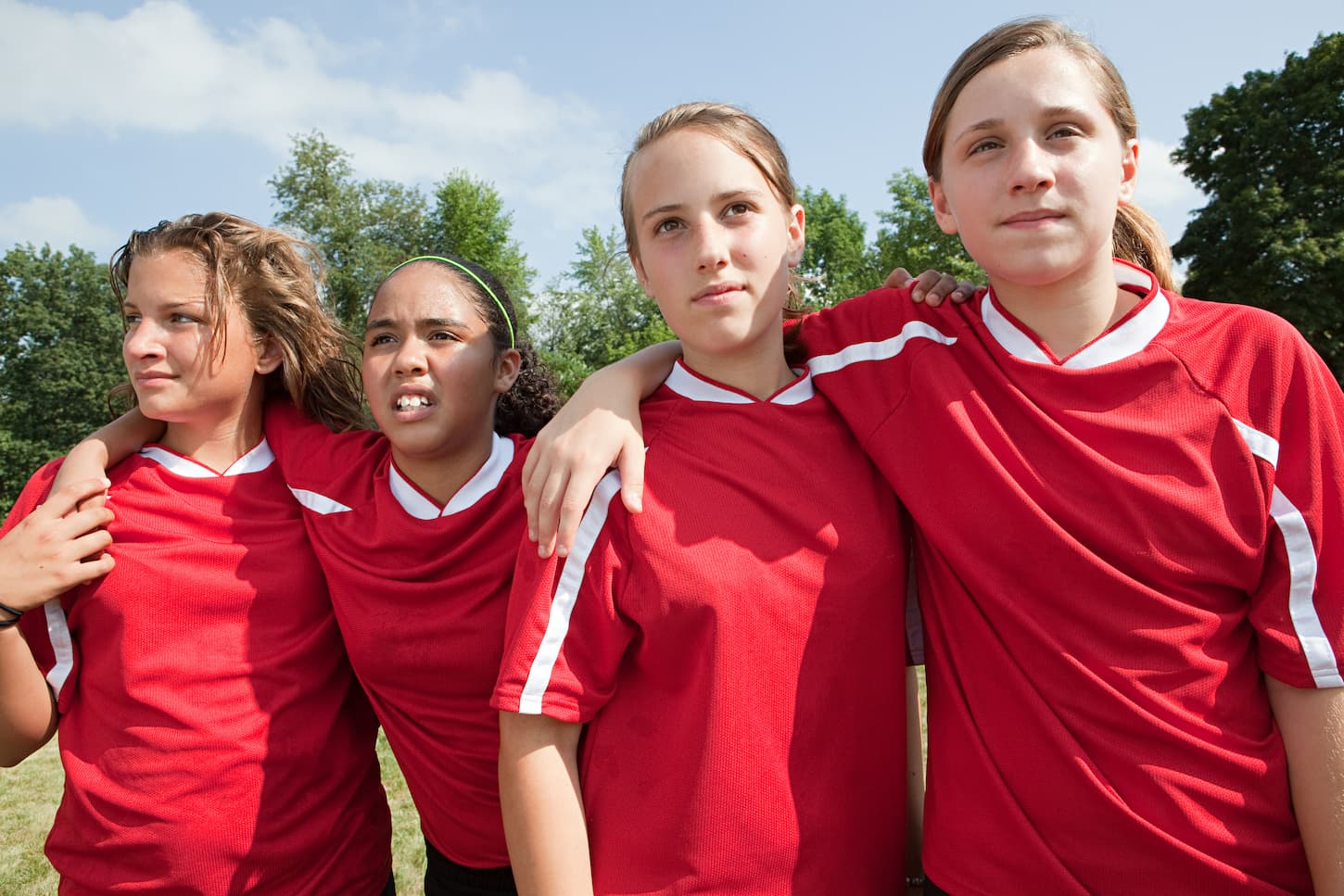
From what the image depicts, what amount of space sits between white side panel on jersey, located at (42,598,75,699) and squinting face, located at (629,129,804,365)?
1.74 metres

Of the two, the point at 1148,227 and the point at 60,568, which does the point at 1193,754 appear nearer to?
the point at 1148,227

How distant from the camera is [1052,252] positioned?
1.69 meters

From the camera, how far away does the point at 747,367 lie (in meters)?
2.00

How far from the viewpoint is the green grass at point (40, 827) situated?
4.38 meters

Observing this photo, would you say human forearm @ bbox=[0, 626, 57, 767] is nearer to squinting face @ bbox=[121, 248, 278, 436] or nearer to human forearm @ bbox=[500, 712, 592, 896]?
squinting face @ bbox=[121, 248, 278, 436]

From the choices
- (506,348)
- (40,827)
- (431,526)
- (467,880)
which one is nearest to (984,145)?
(506,348)

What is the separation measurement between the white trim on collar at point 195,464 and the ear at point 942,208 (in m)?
2.00

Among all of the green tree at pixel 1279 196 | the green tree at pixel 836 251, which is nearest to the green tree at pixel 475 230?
the green tree at pixel 836 251

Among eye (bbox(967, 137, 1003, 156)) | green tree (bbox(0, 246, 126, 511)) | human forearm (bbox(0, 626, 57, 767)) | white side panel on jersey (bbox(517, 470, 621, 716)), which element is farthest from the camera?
green tree (bbox(0, 246, 126, 511))

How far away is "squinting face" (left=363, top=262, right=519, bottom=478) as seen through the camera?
2.34m

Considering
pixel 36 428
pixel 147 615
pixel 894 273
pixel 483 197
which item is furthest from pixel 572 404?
pixel 36 428

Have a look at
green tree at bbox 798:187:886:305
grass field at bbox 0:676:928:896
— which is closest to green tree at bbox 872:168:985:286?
green tree at bbox 798:187:886:305

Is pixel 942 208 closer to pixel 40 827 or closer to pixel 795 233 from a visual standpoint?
pixel 795 233

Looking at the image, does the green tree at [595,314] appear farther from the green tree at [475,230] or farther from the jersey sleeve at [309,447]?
the jersey sleeve at [309,447]
